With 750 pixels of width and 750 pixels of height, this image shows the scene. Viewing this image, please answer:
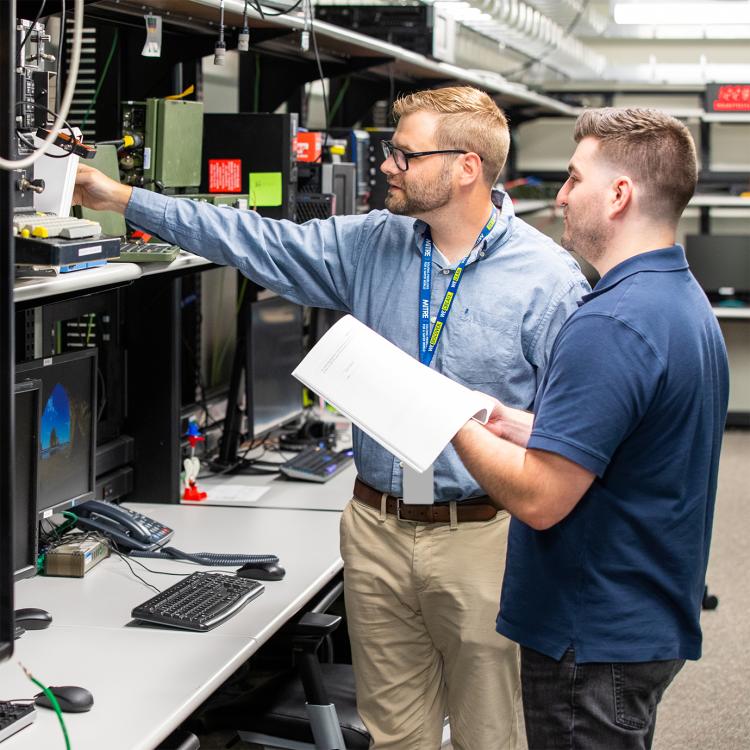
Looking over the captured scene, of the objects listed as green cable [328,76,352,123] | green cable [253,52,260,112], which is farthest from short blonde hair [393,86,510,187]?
green cable [328,76,352,123]

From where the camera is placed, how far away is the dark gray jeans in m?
1.56

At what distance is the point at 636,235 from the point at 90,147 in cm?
95

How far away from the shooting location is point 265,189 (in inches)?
123

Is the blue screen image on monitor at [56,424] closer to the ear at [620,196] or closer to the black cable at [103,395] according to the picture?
the black cable at [103,395]

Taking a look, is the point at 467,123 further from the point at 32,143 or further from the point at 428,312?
→ the point at 32,143

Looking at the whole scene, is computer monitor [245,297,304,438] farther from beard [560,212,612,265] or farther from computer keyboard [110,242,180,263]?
beard [560,212,612,265]

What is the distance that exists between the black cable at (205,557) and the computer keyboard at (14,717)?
2.67 feet

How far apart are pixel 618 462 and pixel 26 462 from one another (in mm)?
1224

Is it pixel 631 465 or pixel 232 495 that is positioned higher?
pixel 631 465

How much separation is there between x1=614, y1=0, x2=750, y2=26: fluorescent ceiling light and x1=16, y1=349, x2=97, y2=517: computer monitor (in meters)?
3.83

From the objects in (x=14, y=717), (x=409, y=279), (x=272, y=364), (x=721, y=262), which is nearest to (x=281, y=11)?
(x=409, y=279)

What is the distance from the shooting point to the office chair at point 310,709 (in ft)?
8.10

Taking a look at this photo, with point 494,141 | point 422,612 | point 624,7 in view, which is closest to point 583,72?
point 624,7

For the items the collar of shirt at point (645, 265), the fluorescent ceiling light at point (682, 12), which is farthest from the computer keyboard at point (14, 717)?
the fluorescent ceiling light at point (682, 12)
